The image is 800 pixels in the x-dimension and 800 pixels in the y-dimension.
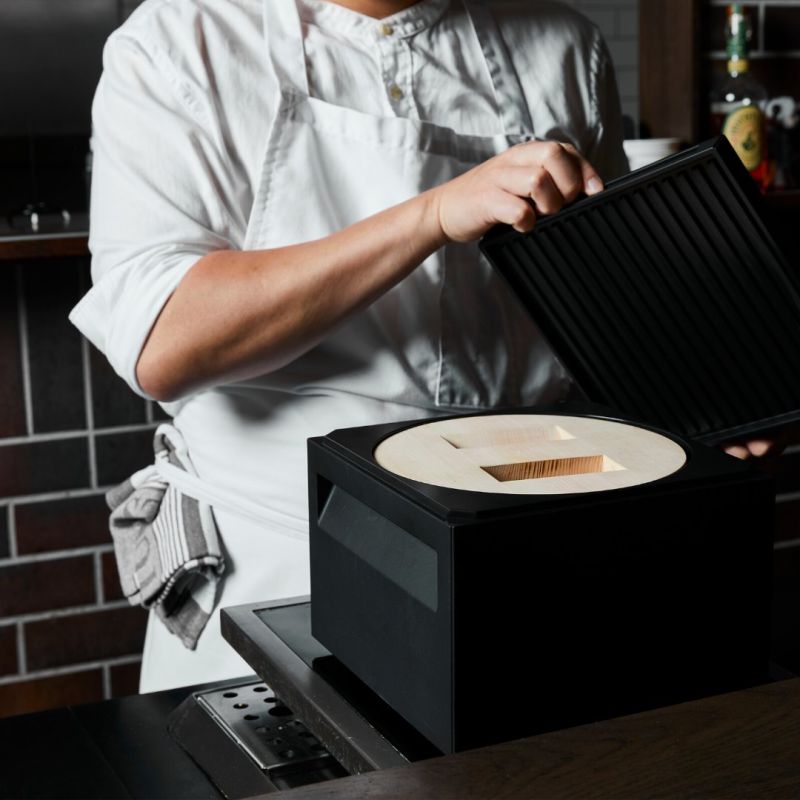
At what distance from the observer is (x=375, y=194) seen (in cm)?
133

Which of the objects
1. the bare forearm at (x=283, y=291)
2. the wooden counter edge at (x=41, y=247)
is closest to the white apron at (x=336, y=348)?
the bare forearm at (x=283, y=291)

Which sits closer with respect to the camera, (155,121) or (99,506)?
(155,121)

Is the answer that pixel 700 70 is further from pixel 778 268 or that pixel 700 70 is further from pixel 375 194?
pixel 778 268

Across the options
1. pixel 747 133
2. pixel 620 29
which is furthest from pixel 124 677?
pixel 620 29

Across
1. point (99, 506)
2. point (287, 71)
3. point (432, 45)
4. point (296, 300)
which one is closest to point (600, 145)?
point (432, 45)

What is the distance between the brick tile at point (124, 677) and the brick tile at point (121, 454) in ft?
1.35

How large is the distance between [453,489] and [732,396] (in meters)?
0.40

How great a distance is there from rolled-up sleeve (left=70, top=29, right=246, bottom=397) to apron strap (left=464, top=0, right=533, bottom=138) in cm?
34

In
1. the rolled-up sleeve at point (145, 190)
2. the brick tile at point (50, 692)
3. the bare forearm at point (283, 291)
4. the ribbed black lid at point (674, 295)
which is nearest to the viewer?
the ribbed black lid at point (674, 295)

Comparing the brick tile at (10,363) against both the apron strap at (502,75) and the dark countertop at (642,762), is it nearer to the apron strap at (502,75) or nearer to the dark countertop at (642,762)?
the apron strap at (502,75)

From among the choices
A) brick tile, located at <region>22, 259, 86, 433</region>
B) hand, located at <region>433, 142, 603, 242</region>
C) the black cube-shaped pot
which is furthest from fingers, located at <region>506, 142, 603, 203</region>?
brick tile, located at <region>22, 259, 86, 433</region>

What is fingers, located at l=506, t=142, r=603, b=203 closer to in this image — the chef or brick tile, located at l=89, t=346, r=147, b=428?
the chef

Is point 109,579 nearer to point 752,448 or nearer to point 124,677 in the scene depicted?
point 124,677

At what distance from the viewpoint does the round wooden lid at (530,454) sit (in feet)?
2.54
